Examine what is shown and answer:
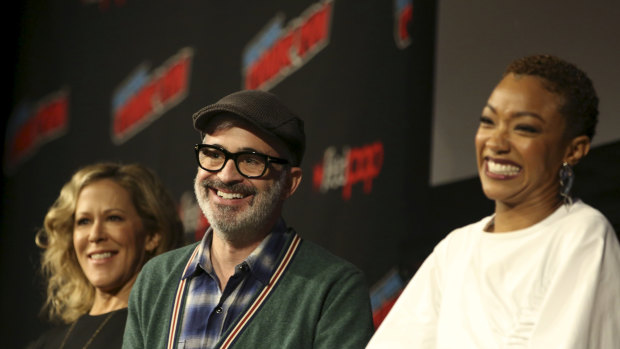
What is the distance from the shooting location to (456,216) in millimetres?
2877

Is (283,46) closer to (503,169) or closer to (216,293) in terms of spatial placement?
(216,293)

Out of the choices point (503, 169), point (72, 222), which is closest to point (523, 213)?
point (503, 169)

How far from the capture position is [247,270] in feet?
6.72

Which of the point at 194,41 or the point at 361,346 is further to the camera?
the point at 194,41

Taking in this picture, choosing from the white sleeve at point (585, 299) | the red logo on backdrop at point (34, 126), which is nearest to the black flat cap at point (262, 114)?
the white sleeve at point (585, 299)

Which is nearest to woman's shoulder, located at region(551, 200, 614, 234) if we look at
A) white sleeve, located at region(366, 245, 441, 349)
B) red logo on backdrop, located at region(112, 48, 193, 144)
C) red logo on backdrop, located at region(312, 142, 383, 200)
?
white sleeve, located at region(366, 245, 441, 349)

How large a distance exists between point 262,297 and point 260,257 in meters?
0.09

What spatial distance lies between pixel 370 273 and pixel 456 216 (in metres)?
0.58

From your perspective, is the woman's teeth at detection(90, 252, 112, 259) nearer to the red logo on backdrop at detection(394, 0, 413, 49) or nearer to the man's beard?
the man's beard

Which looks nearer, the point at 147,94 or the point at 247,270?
the point at 247,270

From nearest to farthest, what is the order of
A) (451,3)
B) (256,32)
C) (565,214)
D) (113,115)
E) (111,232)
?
(565,214) < (111,232) < (451,3) < (256,32) < (113,115)

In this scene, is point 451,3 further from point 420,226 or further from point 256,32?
point 256,32

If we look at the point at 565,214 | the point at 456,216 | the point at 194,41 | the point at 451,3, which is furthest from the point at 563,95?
the point at 194,41

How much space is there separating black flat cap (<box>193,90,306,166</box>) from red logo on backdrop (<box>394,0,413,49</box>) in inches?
49.6
